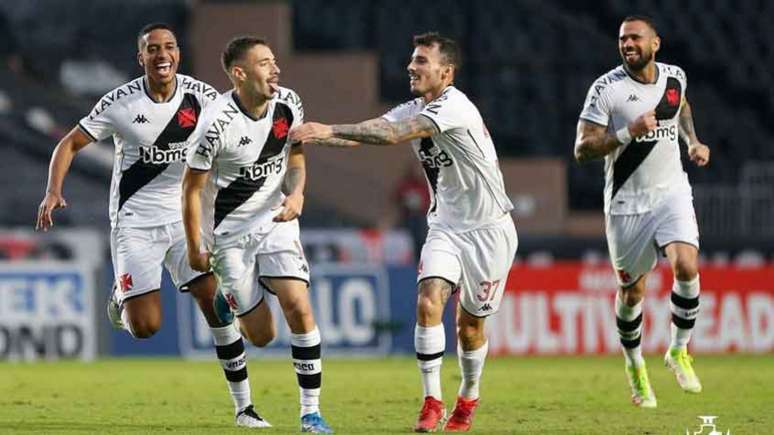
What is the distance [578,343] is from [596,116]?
9.04 metres

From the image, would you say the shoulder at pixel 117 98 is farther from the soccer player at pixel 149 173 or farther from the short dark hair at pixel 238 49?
the short dark hair at pixel 238 49

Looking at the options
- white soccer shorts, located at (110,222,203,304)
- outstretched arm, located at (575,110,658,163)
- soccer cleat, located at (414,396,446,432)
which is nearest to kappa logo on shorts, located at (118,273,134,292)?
white soccer shorts, located at (110,222,203,304)

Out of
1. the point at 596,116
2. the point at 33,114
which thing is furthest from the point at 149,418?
the point at 33,114

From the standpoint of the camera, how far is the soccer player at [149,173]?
426 inches

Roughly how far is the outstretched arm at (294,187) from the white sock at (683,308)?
127 inches

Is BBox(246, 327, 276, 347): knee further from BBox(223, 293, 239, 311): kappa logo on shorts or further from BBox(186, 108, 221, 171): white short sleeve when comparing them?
BBox(186, 108, 221, 171): white short sleeve

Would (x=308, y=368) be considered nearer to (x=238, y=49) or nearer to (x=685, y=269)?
(x=238, y=49)

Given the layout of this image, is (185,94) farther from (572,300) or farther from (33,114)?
(33,114)

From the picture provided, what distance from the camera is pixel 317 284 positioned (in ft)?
65.5

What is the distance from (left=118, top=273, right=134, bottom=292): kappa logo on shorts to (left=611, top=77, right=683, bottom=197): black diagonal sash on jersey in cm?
341

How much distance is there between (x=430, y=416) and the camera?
388 inches

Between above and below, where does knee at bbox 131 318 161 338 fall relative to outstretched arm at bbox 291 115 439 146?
below

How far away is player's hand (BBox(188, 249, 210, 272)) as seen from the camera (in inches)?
391

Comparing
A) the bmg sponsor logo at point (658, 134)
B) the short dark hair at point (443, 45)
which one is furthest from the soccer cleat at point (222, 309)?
the bmg sponsor logo at point (658, 134)
